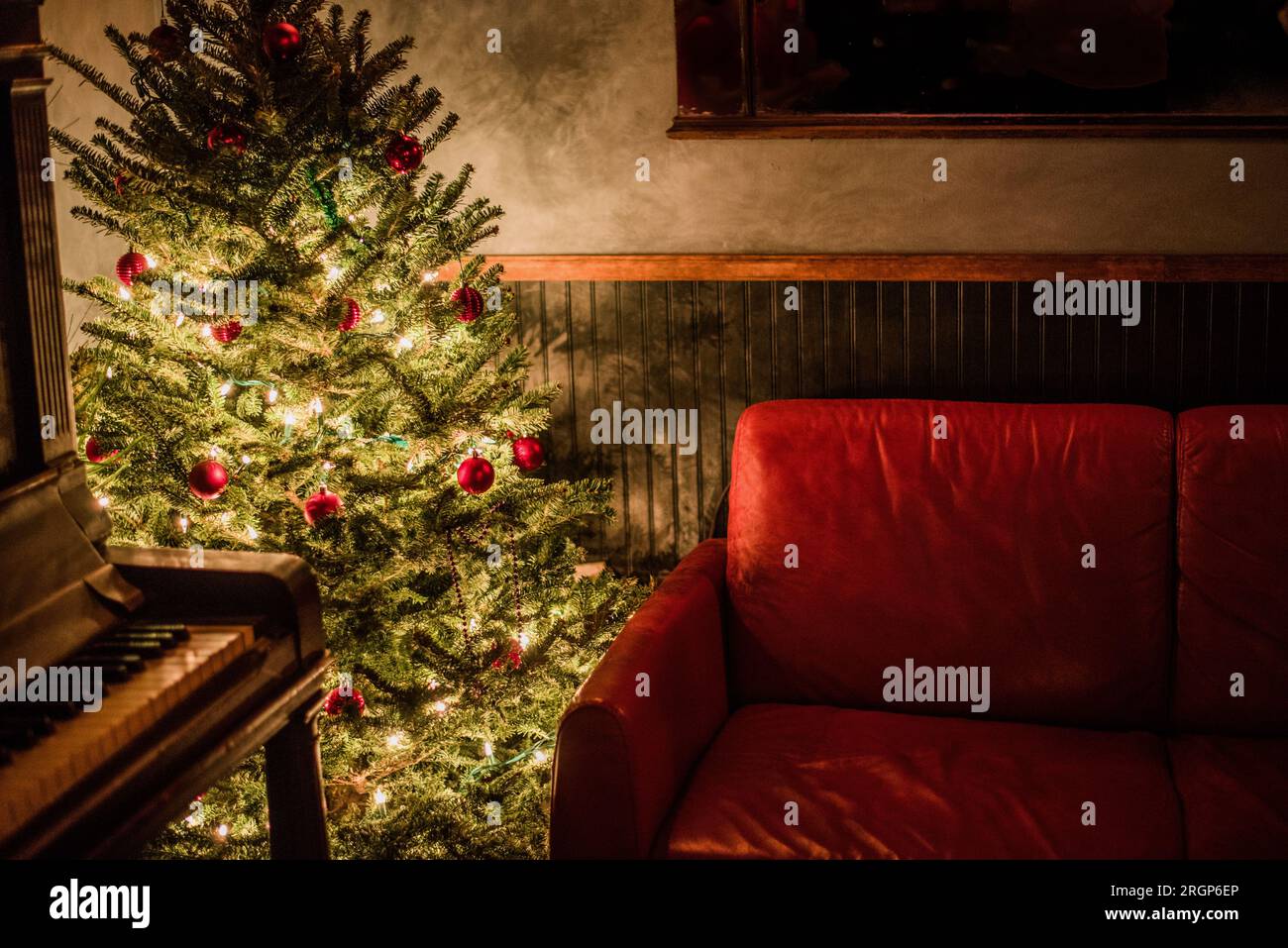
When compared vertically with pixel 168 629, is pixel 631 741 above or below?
below

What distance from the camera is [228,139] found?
219cm

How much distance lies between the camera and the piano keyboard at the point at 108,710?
3.98 feet

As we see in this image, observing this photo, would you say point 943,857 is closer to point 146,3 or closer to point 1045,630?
point 1045,630

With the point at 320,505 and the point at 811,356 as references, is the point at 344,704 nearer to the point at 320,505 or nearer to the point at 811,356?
the point at 320,505

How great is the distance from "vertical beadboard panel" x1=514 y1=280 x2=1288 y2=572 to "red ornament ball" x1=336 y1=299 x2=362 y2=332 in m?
0.82

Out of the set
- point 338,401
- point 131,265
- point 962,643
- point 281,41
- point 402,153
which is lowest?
point 962,643

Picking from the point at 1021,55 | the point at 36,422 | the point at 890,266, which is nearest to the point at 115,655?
the point at 36,422

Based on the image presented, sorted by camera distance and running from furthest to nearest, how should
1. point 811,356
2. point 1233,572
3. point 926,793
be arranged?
point 811,356 < point 1233,572 < point 926,793

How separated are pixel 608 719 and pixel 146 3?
268cm

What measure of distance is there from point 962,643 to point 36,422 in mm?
1751

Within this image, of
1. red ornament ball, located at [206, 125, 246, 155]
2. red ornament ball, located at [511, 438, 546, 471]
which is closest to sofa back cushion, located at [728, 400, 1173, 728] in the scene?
red ornament ball, located at [511, 438, 546, 471]

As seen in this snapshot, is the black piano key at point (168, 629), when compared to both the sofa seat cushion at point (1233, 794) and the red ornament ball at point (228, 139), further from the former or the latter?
the sofa seat cushion at point (1233, 794)

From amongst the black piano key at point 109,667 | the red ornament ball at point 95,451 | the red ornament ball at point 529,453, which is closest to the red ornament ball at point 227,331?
the red ornament ball at point 95,451

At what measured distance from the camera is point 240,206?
2.25 meters
